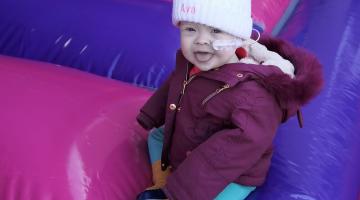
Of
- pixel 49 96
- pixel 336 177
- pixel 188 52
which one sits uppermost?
pixel 188 52

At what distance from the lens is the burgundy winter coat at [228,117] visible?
0.83 m

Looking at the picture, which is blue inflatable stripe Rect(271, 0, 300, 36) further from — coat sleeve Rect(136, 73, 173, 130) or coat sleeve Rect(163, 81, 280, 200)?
coat sleeve Rect(163, 81, 280, 200)

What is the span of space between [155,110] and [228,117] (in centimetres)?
22

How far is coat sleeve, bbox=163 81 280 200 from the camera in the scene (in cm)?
83

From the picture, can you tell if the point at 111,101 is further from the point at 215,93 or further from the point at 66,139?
the point at 215,93

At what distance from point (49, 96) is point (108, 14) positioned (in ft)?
1.57

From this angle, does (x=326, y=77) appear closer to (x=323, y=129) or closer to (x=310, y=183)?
(x=323, y=129)

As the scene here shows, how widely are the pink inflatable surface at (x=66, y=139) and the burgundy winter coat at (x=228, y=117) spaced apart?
146 millimetres

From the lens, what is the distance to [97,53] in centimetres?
144

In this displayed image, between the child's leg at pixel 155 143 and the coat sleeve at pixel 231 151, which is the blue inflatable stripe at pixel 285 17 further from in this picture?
the coat sleeve at pixel 231 151

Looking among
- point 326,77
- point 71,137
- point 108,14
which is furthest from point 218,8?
A: point 108,14

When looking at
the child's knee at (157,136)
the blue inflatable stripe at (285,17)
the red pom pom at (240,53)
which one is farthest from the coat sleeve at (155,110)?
the blue inflatable stripe at (285,17)

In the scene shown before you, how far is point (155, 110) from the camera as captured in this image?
1.04 m

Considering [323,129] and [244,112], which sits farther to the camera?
[323,129]
